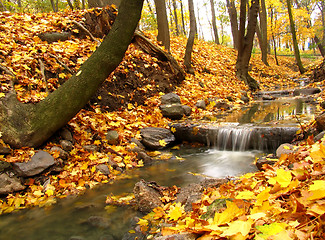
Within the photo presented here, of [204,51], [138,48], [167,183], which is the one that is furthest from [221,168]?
[204,51]

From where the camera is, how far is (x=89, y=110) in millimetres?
5930

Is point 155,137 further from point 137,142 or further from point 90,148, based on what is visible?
point 90,148

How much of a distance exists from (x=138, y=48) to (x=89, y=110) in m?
3.94

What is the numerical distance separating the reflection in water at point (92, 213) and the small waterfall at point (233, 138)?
71cm

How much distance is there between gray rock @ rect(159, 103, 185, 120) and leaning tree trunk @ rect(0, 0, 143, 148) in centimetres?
298

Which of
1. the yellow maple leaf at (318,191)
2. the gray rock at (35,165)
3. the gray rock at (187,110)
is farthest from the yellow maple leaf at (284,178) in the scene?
the gray rock at (187,110)

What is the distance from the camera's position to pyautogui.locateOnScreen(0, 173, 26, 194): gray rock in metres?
3.51

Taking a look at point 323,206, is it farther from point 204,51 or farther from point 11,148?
point 204,51

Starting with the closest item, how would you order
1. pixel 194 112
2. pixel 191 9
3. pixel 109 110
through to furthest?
pixel 109 110, pixel 194 112, pixel 191 9

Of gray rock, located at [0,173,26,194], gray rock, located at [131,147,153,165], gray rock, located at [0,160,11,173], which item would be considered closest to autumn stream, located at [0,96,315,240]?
gray rock, located at [131,147,153,165]

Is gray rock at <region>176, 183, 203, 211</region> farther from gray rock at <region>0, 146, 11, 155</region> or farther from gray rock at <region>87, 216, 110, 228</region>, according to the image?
gray rock at <region>0, 146, 11, 155</region>

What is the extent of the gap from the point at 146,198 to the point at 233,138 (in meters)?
3.43

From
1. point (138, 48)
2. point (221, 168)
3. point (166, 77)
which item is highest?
point (138, 48)

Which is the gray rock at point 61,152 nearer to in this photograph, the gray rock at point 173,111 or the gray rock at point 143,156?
the gray rock at point 143,156
